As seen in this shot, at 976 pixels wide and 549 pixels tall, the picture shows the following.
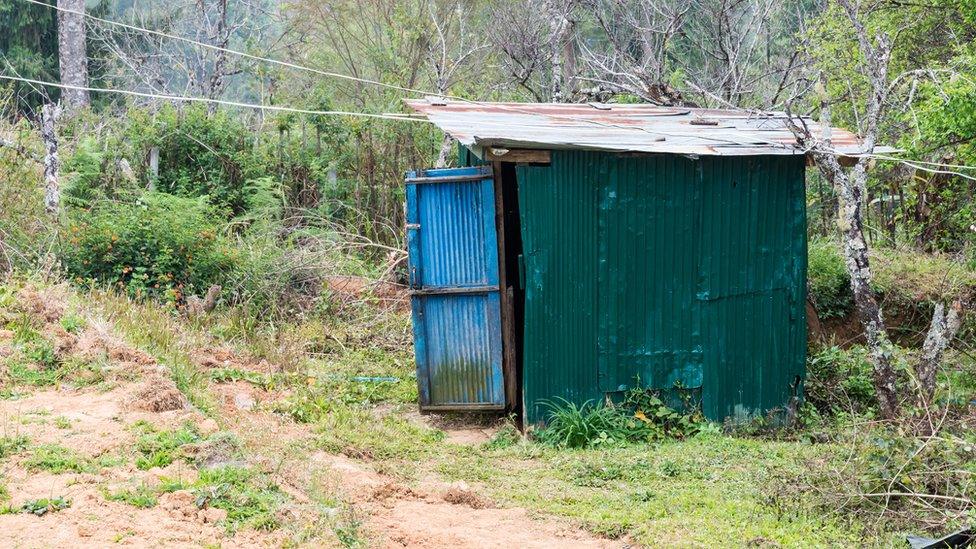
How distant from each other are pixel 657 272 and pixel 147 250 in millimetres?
5849

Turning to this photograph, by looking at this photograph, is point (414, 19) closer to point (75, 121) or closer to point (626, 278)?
point (75, 121)

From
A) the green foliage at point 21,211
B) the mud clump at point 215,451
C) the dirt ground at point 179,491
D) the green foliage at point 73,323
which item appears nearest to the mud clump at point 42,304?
the green foliage at point 73,323

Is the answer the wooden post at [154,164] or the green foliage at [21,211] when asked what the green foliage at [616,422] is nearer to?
the green foliage at [21,211]

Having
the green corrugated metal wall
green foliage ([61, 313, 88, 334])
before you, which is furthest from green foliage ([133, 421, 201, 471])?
the green corrugated metal wall

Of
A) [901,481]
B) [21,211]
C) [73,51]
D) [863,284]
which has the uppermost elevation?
[73,51]

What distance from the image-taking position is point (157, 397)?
6824 millimetres

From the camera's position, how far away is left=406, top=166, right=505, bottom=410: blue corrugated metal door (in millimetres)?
8133

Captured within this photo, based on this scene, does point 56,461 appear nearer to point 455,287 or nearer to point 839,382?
point 455,287

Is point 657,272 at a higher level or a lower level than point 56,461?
higher

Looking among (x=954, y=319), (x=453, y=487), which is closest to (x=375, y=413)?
(x=453, y=487)

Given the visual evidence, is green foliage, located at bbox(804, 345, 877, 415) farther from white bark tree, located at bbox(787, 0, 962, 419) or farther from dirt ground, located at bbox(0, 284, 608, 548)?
dirt ground, located at bbox(0, 284, 608, 548)

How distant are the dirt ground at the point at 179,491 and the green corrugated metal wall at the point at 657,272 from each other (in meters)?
1.20

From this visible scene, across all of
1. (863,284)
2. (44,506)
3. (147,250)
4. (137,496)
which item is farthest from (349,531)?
(147,250)

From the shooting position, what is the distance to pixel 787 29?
845 inches
